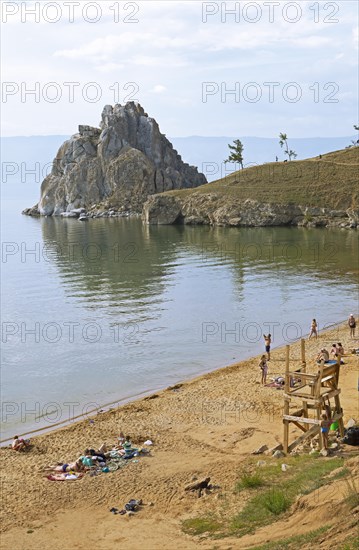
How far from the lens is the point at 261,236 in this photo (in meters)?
114

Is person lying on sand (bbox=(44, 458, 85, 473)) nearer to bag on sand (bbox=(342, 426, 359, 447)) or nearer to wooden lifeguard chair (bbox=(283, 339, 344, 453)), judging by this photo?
wooden lifeguard chair (bbox=(283, 339, 344, 453))

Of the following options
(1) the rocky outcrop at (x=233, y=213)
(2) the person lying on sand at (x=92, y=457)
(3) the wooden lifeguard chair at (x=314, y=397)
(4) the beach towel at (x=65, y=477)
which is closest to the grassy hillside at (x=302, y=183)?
(1) the rocky outcrop at (x=233, y=213)

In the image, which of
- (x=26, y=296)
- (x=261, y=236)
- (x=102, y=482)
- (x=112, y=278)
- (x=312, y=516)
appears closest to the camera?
(x=312, y=516)

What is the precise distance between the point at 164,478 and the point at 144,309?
113ft

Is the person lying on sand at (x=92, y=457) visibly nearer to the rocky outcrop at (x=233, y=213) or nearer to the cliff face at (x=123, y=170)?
the rocky outcrop at (x=233, y=213)

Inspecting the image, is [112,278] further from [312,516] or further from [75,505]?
[312,516]

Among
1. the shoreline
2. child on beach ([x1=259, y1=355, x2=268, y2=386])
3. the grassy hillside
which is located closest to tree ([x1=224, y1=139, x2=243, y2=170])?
the grassy hillside

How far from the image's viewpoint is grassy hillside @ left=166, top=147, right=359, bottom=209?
133500mm

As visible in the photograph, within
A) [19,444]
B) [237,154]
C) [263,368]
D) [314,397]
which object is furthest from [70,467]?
[237,154]

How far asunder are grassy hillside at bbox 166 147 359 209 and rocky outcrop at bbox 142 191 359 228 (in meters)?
2.18

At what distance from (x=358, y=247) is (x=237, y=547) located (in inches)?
3206

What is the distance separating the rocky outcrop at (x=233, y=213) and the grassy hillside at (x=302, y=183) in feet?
7.15

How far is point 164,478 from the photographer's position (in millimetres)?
21562

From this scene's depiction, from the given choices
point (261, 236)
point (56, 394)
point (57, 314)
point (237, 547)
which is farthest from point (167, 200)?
point (237, 547)
